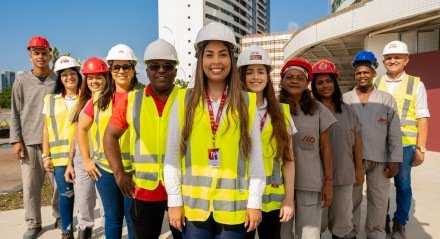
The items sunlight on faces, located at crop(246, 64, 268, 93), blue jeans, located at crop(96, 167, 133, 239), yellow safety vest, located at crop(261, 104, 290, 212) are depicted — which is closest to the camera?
yellow safety vest, located at crop(261, 104, 290, 212)

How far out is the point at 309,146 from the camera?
9.23 ft

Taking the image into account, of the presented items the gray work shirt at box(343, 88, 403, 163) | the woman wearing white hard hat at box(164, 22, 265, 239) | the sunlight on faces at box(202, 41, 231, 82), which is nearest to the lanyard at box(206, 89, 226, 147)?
the woman wearing white hard hat at box(164, 22, 265, 239)

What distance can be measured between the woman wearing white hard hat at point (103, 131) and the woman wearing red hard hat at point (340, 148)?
181 cm

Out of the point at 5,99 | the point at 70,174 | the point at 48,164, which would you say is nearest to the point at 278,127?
the point at 70,174

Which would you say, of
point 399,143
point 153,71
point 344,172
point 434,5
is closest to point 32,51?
point 153,71

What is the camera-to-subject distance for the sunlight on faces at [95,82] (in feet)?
11.3

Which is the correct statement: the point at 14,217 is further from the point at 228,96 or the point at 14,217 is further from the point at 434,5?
the point at 434,5

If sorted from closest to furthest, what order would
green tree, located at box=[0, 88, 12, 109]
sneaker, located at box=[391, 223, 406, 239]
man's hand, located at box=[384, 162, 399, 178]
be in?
man's hand, located at box=[384, 162, 399, 178] → sneaker, located at box=[391, 223, 406, 239] → green tree, located at box=[0, 88, 12, 109]

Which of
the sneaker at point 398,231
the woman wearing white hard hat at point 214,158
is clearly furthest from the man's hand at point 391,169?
the woman wearing white hard hat at point 214,158

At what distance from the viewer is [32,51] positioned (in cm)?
401

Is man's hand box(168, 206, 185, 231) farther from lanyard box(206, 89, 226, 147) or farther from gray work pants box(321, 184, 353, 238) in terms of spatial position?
gray work pants box(321, 184, 353, 238)

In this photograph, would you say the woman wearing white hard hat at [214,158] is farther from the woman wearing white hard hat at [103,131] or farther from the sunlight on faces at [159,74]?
the woman wearing white hard hat at [103,131]

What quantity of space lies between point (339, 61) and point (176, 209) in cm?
2303

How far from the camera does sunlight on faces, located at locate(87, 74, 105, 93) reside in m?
3.44
